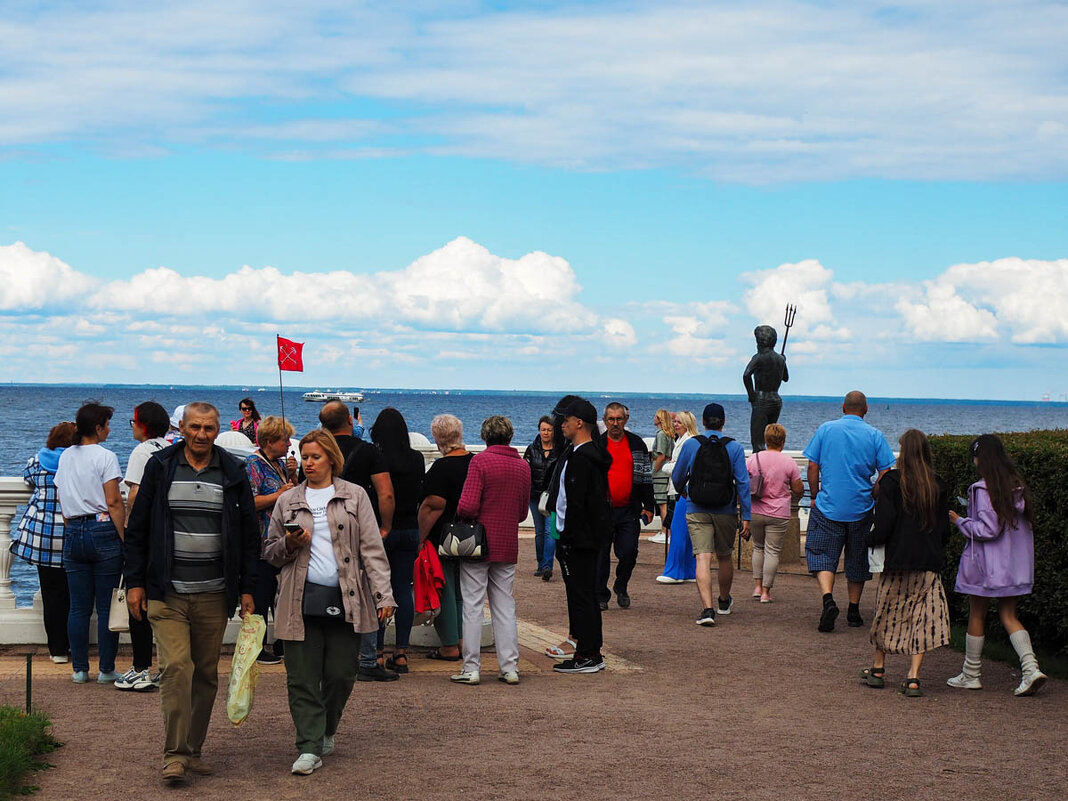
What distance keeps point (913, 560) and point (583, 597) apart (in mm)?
2162

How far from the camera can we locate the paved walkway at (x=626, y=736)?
235 inches

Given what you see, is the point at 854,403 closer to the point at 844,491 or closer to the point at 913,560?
the point at 844,491

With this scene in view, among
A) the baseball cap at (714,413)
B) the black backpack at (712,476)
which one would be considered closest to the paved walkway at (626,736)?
the black backpack at (712,476)

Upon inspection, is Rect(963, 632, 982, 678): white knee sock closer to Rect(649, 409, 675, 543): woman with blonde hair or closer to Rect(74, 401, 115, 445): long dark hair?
Rect(74, 401, 115, 445): long dark hair

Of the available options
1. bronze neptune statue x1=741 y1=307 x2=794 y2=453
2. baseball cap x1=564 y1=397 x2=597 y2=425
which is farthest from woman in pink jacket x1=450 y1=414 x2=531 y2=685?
bronze neptune statue x1=741 y1=307 x2=794 y2=453

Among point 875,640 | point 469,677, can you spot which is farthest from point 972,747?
point 469,677

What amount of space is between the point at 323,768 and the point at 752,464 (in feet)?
22.8

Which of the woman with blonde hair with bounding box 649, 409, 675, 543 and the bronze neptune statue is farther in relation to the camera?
the bronze neptune statue

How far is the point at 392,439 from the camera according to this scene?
8.39 meters

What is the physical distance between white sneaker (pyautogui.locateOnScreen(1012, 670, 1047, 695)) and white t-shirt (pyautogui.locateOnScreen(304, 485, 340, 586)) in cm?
465

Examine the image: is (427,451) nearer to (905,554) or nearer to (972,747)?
(905,554)

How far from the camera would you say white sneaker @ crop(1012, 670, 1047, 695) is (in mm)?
8109

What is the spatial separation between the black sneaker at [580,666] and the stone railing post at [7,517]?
3.88 metres

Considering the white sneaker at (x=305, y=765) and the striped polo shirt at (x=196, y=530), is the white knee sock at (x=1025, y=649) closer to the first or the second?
the white sneaker at (x=305, y=765)
